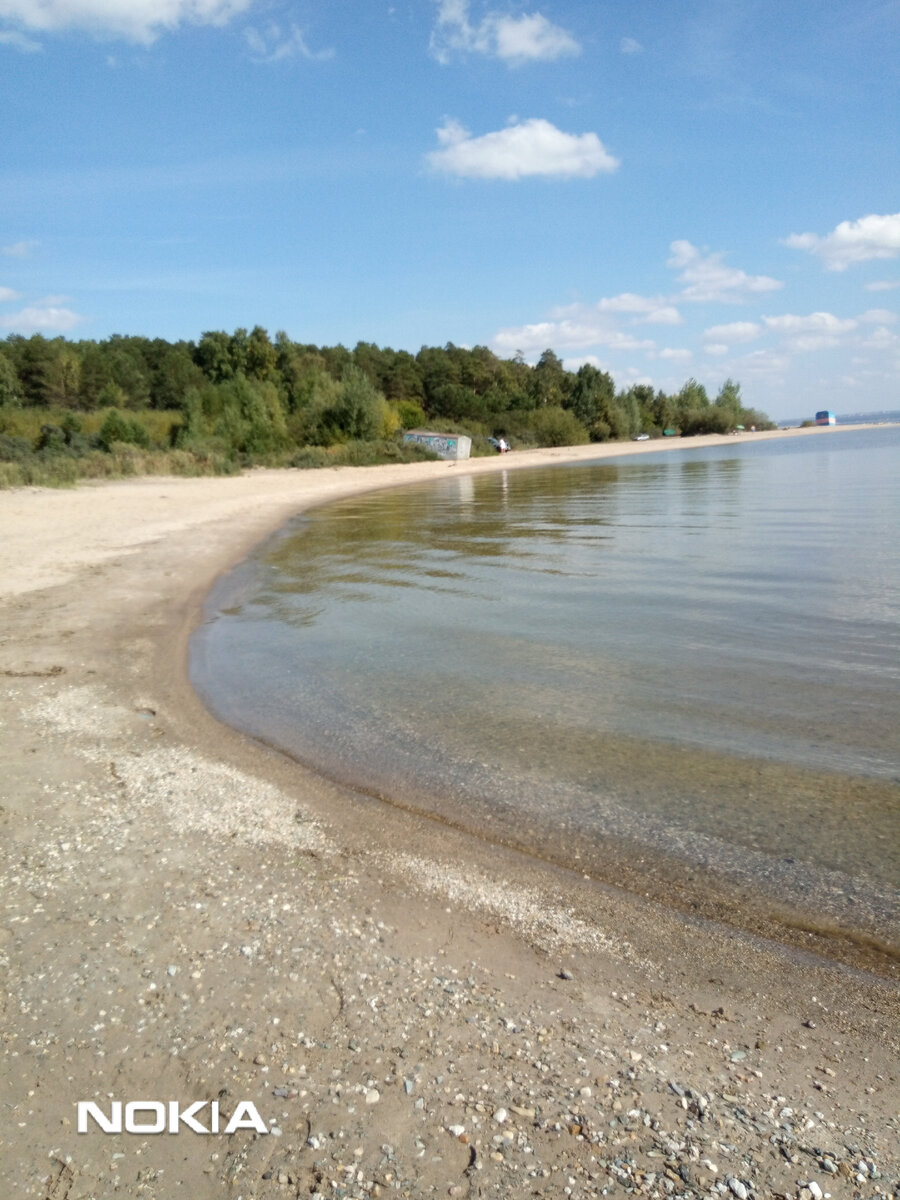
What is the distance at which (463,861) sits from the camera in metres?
4.46

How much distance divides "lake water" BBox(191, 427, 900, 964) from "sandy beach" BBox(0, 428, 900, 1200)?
1.78ft

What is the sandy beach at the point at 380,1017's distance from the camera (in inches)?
96.4

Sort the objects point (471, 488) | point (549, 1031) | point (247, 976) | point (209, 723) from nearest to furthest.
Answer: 1. point (549, 1031)
2. point (247, 976)
3. point (209, 723)
4. point (471, 488)

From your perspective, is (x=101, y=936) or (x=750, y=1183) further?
(x=101, y=936)

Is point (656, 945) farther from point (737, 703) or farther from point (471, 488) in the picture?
point (471, 488)

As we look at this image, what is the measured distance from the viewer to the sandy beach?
2.45 m

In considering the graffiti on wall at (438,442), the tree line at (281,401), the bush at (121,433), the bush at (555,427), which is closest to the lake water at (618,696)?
the tree line at (281,401)

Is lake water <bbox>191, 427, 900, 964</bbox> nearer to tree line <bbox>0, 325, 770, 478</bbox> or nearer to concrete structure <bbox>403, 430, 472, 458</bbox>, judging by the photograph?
tree line <bbox>0, 325, 770, 478</bbox>

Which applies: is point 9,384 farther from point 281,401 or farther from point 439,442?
point 439,442

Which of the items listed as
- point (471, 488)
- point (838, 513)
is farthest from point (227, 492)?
point (838, 513)

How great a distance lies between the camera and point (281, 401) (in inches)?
2552

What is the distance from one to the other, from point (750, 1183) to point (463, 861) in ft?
7.49

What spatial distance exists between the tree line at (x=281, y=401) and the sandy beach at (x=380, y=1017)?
3123cm

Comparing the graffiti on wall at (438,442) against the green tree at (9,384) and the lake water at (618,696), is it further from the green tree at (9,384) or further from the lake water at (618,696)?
the lake water at (618,696)
